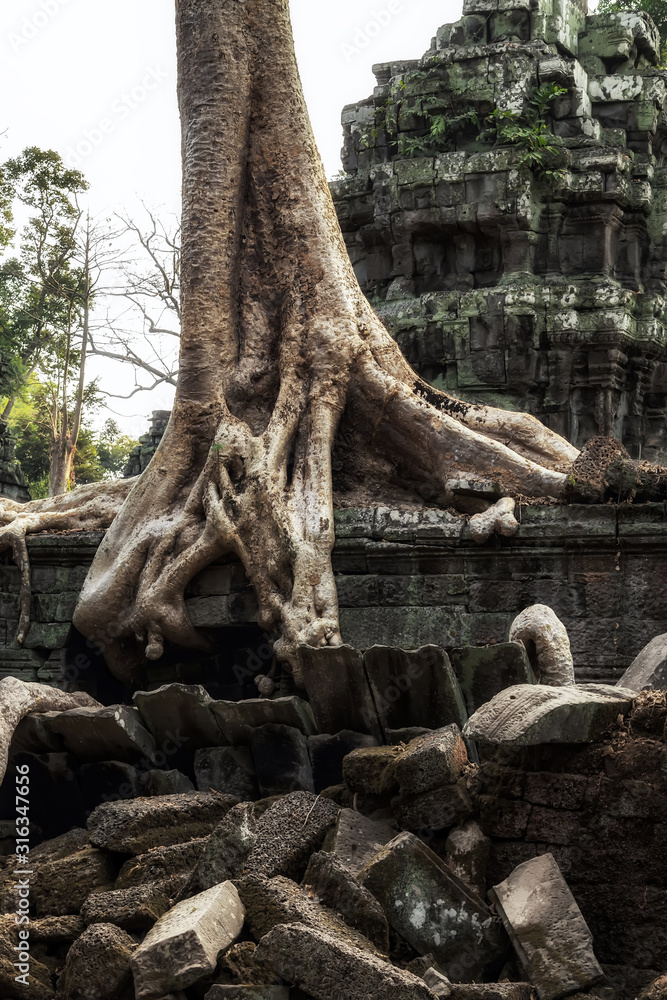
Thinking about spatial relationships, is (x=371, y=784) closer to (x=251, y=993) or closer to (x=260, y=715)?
(x=260, y=715)

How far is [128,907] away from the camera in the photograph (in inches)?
136

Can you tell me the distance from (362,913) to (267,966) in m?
0.31

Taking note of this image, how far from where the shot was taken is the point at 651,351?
36.9 ft

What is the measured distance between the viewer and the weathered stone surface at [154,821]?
3.87 meters

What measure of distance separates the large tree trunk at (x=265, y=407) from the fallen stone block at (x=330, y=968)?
275cm

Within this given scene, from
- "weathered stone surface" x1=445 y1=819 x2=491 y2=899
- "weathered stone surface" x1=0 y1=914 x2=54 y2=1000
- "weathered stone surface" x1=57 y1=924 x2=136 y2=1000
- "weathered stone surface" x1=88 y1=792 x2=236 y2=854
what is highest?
"weathered stone surface" x1=445 y1=819 x2=491 y2=899

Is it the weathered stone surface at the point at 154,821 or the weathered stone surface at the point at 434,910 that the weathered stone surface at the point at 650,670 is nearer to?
the weathered stone surface at the point at 434,910

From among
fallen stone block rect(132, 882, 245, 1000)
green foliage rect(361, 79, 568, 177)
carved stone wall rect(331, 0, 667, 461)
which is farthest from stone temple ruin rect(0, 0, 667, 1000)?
green foliage rect(361, 79, 568, 177)

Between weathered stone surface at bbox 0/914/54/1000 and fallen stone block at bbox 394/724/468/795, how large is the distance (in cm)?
125

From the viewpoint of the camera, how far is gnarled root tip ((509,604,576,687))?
4633mm

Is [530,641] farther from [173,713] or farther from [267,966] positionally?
[267,966]

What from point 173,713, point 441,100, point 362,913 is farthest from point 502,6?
point 362,913

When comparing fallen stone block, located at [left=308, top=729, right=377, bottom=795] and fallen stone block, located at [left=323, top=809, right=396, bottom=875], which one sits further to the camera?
fallen stone block, located at [left=308, top=729, right=377, bottom=795]

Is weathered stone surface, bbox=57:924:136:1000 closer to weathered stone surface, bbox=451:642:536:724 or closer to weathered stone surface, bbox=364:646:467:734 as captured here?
weathered stone surface, bbox=364:646:467:734
